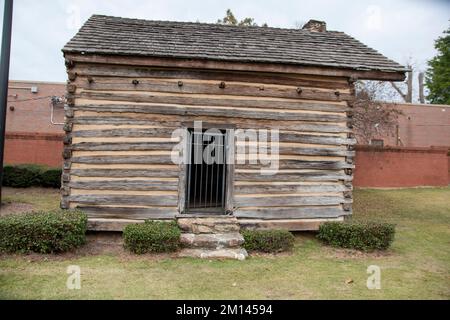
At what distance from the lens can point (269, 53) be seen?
8.82m

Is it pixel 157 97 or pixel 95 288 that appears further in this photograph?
pixel 157 97

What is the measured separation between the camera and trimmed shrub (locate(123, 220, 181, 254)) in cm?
701

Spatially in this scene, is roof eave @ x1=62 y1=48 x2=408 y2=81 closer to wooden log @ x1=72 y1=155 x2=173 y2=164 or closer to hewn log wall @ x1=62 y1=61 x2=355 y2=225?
hewn log wall @ x1=62 y1=61 x2=355 y2=225

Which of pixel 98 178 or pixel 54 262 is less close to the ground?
pixel 98 178

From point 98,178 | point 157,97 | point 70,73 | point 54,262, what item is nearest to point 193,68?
point 157,97

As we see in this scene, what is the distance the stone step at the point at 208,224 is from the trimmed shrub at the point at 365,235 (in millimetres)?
2304

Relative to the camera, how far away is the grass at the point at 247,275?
526 cm

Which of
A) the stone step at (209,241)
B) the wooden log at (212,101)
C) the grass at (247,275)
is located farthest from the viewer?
the wooden log at (212,101)

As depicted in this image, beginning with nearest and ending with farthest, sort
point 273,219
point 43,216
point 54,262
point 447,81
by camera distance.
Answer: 1. point 54,262
2. point 43,216
3. point 273,219
4. point 447,81

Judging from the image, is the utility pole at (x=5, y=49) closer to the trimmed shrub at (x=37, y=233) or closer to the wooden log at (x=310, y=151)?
the trimmed shrub at (x=37, y=233)

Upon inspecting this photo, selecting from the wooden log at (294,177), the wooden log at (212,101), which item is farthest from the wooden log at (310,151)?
the wooden log at (212,101)
